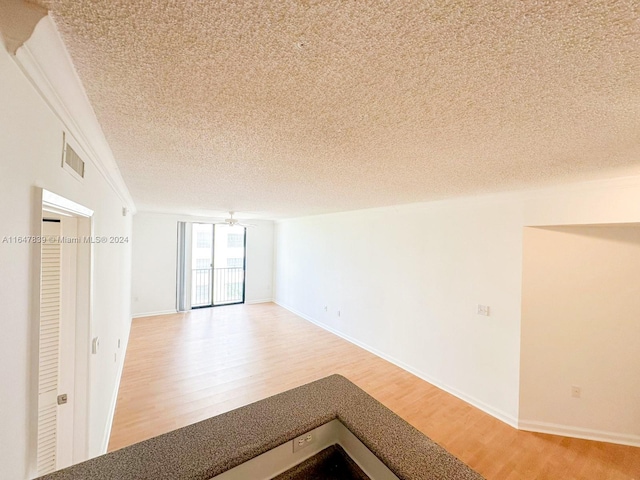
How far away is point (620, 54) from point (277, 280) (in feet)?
23.4

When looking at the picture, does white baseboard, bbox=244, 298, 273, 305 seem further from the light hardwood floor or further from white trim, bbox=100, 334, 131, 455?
white trim, bbox=100, 334, 131, 455

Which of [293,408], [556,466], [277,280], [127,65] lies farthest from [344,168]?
[277,280]

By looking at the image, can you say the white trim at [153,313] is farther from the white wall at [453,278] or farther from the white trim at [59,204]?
the white trim at [59,204]

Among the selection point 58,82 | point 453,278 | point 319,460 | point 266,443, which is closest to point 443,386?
point 453,278

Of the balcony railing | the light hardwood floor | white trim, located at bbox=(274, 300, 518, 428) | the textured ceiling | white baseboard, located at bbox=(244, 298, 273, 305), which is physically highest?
the textured ceiling

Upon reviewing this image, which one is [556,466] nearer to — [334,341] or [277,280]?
[334,341]

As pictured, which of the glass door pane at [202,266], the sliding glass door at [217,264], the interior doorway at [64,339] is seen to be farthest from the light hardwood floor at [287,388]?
the sliding glass door at [217,264]

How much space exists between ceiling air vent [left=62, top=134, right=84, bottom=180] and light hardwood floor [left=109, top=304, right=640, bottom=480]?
7.70ft

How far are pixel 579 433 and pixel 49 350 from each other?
429 cm

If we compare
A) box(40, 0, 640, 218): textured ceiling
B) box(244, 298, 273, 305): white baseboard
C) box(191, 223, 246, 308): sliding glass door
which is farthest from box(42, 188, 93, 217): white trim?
box(244, 298, 273, 305): white baseboard

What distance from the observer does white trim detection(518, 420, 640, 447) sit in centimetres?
240

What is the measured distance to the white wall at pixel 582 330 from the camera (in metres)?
2.41

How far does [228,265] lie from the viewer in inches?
286

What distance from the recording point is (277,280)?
289 inches
